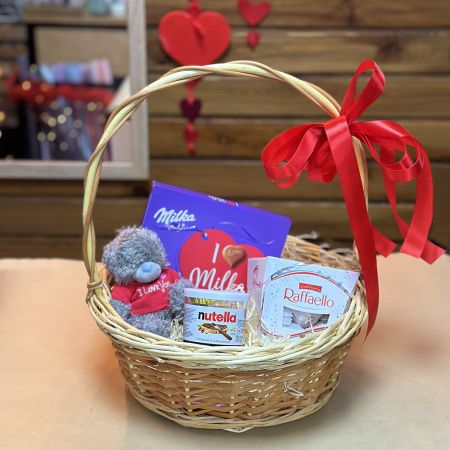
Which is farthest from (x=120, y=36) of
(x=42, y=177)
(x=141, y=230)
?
(x=141, y=230)

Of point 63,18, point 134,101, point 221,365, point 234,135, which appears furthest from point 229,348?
point 63,18

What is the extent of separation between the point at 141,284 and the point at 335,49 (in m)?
1.53

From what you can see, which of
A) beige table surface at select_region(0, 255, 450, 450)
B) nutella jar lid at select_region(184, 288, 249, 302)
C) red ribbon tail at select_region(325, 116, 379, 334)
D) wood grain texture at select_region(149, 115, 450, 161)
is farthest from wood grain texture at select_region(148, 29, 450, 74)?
nutella jar lid at select_region(184, 288, 249, 302)

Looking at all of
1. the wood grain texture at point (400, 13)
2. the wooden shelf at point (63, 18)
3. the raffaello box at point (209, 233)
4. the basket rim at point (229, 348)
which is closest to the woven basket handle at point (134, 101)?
the basket rim at point (229, 348)

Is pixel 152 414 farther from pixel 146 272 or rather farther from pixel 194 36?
pixel 194 36

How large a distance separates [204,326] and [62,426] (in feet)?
0.83

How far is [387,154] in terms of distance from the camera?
0.93 metres

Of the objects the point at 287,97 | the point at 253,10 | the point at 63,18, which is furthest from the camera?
the point at 63,18

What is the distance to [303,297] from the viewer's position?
842 mm

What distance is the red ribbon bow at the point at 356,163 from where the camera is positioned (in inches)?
31.9

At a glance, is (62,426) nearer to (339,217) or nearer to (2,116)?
(339,217)

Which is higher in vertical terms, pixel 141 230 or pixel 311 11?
pixel 311 11

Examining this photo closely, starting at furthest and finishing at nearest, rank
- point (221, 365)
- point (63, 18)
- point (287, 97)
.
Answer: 1. point (63, 18)
2. point (287, 97)
3. point (221, 365)

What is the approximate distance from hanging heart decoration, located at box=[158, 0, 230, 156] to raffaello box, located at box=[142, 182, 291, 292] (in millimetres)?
1163
